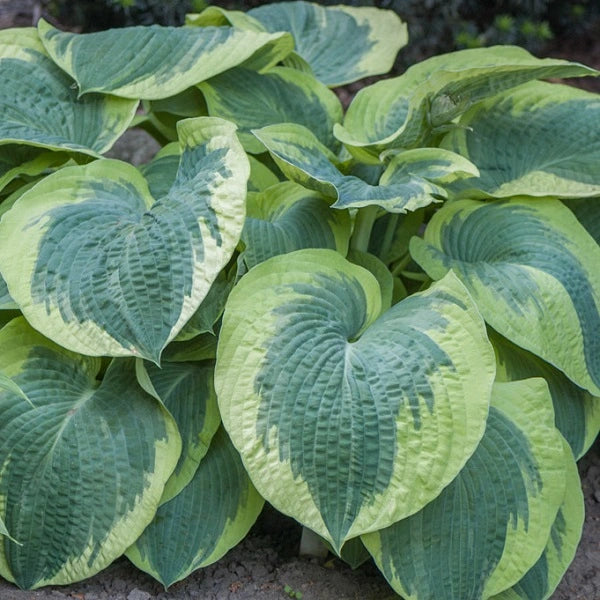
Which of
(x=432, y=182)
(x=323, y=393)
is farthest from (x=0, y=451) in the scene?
(x=432, y=182)

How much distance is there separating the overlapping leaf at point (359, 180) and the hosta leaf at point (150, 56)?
0.26 meters

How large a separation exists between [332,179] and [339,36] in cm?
81

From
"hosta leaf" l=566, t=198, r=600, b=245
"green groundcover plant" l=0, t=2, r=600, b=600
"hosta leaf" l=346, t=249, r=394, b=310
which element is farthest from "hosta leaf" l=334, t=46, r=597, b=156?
"hosta leaf" l=566, t=198, r=600, b=245

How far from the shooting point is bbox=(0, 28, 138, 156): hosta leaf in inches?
79.9

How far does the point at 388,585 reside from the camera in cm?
174

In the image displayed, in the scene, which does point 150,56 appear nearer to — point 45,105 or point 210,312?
point 45,105

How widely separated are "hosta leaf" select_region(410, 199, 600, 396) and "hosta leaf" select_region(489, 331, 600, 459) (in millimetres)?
102

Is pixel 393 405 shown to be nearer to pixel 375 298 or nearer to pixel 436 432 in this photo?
pixel 436 432

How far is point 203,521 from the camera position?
1.72m

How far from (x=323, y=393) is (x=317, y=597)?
1.31 ft

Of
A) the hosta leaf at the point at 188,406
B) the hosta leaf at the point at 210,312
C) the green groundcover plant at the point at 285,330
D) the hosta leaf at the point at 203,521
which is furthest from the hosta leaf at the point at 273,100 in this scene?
the hosta leaf at the point at 203,521

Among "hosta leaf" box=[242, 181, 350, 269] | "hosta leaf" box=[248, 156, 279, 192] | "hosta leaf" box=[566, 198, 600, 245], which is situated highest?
"hosta leaf" box=[242, 181, 350, 269]

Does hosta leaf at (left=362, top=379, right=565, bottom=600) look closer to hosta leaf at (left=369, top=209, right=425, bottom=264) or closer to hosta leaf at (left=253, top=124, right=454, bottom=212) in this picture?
hosta leaf at (left=253, top=124, right=454, bottom=212)

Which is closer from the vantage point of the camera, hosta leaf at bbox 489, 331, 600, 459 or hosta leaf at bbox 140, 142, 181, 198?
hosta leaf at bbox 489, 331, 600, 459
